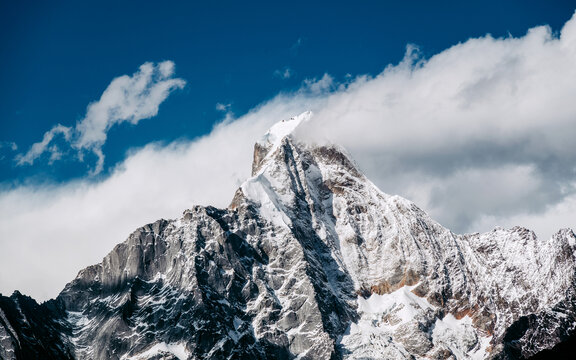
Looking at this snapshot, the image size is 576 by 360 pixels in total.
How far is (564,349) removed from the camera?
562 feet

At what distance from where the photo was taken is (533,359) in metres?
184

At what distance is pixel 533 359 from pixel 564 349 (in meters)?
13.7

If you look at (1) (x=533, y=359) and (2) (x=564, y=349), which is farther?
(1) (x=533, y=359)
